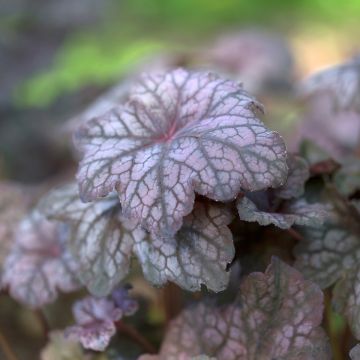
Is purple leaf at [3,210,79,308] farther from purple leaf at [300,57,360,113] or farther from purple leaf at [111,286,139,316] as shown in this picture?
purple leaf at [300,57,360,113]

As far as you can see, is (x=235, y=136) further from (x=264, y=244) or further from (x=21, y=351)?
(x=21, y=351)

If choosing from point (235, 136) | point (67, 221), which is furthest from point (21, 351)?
point (235, 136)

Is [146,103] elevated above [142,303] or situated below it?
above

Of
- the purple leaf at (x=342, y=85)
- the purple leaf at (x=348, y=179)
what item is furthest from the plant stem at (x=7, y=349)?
the purple leaf at (x=342, y=85)

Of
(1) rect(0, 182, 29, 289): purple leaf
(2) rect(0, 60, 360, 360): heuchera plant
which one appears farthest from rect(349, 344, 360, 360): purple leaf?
(1) rect(0, 182, 29, 289): purple leaf

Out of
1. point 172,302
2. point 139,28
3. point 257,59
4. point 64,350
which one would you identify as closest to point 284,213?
point 172,302

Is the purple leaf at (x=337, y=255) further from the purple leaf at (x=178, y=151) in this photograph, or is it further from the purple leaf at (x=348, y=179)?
the purple leaf at (x=178, y=151)
